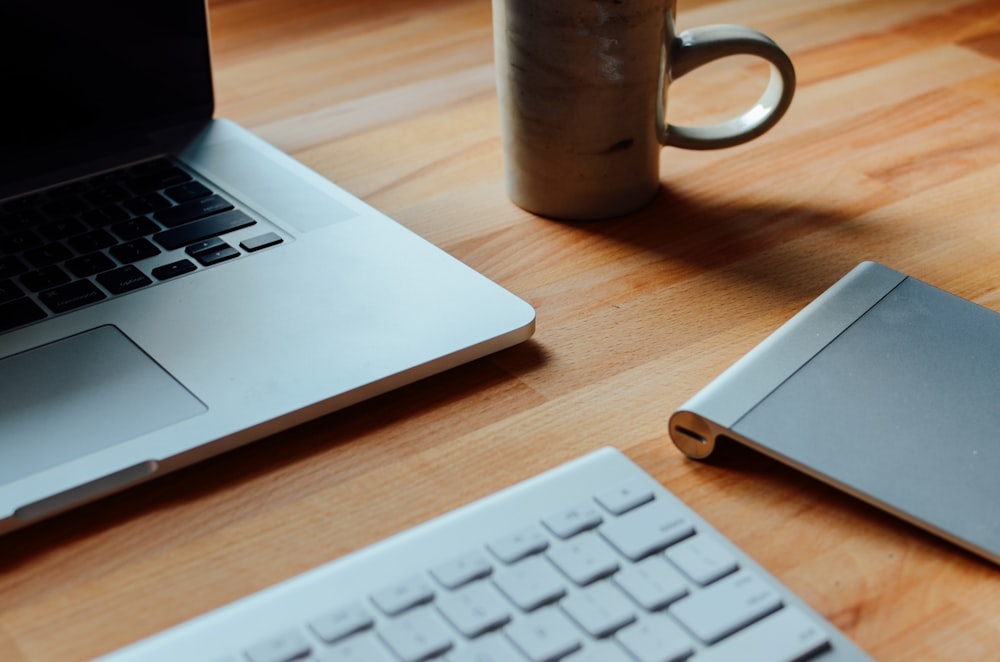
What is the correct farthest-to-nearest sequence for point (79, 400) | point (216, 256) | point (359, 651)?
point (216, 256)
point (79, 400)
point (359, 651)

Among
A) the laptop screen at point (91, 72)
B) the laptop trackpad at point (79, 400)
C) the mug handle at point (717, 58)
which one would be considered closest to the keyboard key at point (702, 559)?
the laptop trackpad at point (79, 400)

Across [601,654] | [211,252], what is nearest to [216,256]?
[211,252]

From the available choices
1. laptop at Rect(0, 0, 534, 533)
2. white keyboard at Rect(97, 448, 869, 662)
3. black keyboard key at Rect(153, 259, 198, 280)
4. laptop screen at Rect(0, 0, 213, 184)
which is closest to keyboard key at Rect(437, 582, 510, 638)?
white keyboard at Rect(97, 448, 869, 662)

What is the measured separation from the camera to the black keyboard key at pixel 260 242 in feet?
1.94

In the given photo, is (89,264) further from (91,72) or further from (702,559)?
(702,559)

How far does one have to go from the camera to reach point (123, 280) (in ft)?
1.84

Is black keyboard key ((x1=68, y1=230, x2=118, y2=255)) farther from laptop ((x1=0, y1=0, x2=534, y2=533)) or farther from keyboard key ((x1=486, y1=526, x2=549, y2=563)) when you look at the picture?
keyboard key ((x1=486, y1=526, x2=549, y2=563))

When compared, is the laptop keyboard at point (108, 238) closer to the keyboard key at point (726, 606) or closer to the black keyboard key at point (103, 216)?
the black keyboard key at point (103, 216)

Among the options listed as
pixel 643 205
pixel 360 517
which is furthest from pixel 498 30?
pixel 360 517

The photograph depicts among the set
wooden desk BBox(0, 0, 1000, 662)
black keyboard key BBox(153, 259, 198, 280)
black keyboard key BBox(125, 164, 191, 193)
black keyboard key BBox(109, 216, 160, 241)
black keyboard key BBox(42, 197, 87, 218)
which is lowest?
wooden desk BBox(0, 0, 1000, 662)

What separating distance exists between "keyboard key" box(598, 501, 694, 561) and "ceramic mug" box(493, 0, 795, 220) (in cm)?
27

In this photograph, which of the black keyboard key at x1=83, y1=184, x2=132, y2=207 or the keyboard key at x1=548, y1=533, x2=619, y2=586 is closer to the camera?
the keyboard key at x1=548, y1=533, x2=619, y2=586

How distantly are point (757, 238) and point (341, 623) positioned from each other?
379 mm

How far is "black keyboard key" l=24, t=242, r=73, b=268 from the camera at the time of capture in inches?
22.5
